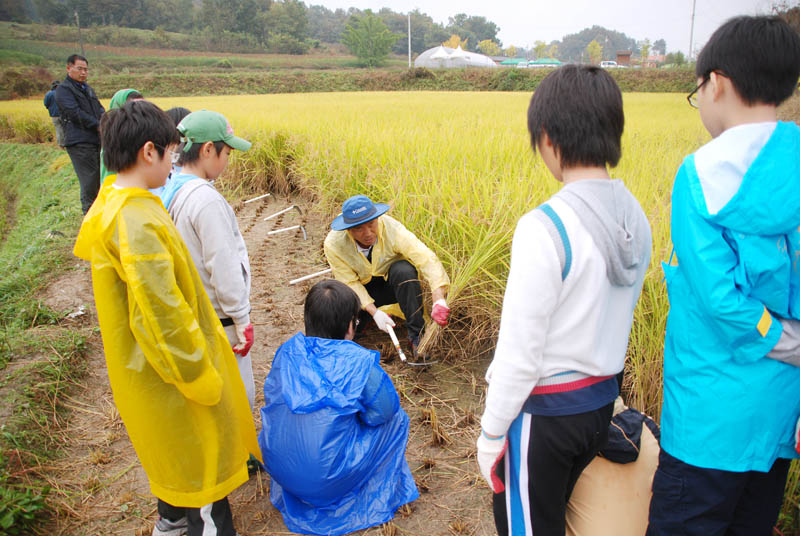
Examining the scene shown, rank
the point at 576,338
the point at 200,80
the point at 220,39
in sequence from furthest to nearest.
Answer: the point at 220,39, the point at 200,80, the point at 576,338

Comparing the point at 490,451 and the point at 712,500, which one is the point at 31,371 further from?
the point at 712,500

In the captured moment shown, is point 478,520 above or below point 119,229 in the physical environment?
below

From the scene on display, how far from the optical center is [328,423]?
62.9 inches

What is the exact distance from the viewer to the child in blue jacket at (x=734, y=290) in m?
0.93

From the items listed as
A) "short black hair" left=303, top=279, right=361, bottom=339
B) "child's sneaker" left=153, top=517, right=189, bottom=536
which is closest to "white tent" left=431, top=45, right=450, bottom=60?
"short black hair" left=303, top=279, right=361, bottom=339

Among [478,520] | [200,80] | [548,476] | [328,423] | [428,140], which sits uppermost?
[200,80]

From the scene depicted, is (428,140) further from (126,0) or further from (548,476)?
(126,0)

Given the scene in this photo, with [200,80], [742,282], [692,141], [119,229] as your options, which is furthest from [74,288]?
[200,80]

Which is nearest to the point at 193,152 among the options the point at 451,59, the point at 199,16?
the point at 451,59

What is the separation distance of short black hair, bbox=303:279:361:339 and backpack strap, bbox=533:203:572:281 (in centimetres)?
118

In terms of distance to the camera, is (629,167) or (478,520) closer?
(478,520)

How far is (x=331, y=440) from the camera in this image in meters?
1.61

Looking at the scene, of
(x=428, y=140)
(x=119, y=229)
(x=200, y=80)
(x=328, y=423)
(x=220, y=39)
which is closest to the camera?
(x=119, y=229)

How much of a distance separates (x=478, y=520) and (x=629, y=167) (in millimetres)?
2873
